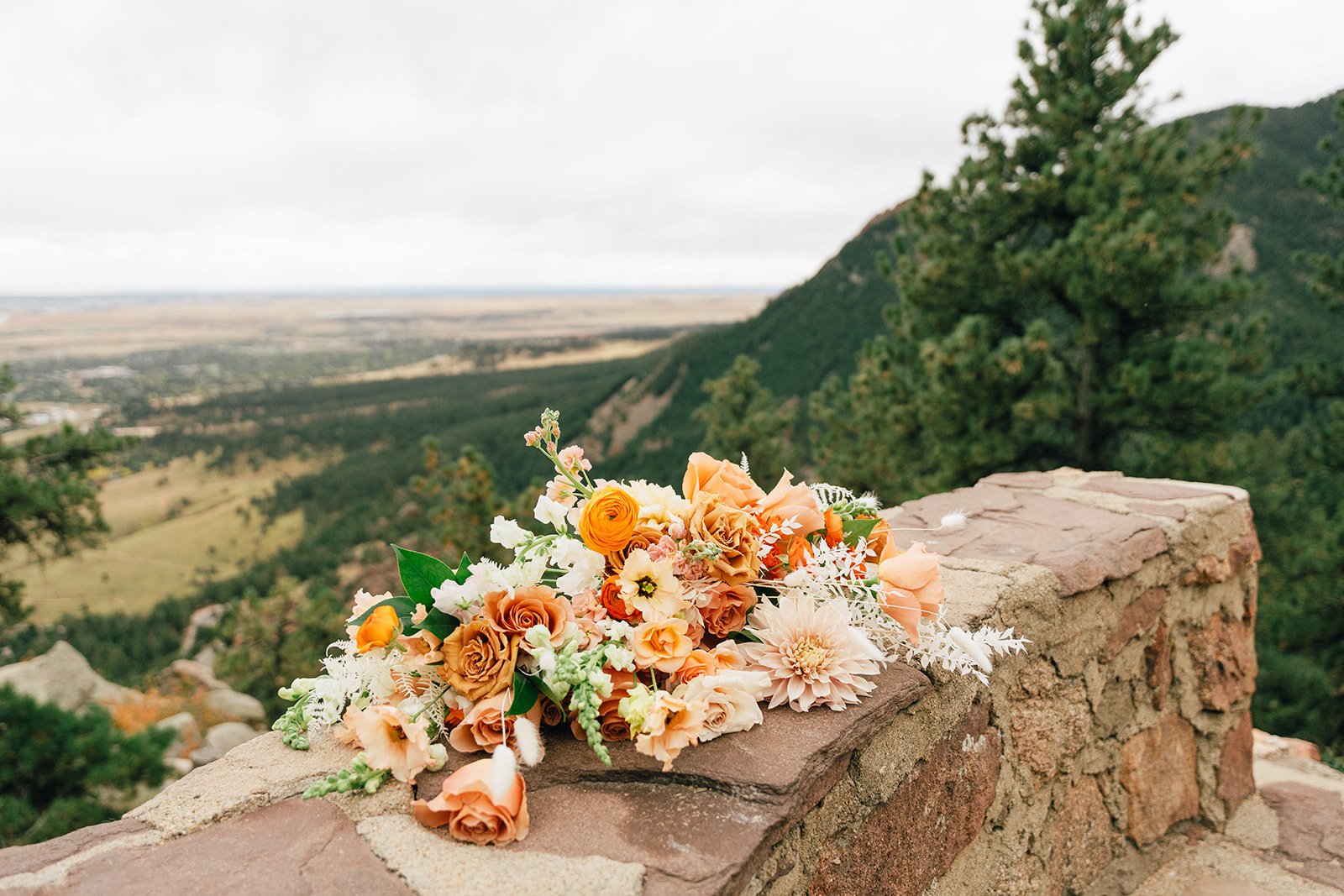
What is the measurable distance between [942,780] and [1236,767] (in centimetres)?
206

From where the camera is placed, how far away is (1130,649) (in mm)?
2525

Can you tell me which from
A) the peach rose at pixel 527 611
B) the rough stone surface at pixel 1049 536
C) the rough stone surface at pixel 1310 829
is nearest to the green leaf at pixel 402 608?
the peach rose at pixel 527 611

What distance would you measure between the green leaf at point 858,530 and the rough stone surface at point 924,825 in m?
0.51

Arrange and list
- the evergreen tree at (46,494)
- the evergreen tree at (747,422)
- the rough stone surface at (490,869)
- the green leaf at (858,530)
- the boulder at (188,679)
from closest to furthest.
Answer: the rough stone surface at (490,869), the green leaf at (858,530), the evergreen tree at (46,494), the boulder at (188,679), the evergreen tree at (747,422)

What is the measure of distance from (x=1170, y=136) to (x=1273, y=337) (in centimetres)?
226

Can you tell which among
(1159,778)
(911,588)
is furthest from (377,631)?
(1159,778)

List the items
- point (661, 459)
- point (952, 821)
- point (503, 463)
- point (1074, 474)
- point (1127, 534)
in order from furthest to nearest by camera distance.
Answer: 1. point (503, 463)
2. point (661, 459)
3. point (1074, 474)
4. point (1127, 534)
5. point (952, 821)

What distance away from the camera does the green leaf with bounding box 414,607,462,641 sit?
54.7 inches

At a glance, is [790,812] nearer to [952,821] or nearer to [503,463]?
[952,821]

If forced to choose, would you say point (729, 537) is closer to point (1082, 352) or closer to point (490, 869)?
point (490, 869)

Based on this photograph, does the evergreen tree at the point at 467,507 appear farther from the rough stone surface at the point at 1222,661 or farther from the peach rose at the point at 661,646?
the peach rose at the point at 661,646

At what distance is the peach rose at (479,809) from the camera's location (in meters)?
1.19

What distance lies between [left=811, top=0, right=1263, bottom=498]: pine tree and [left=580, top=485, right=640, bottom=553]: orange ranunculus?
682 cm

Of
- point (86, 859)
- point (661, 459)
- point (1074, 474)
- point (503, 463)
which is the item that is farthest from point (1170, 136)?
point (503, 463)
